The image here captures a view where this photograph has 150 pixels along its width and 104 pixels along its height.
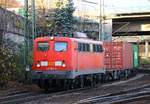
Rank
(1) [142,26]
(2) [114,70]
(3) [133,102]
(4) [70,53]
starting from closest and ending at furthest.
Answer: (3) [133,102], (4) [70,53], (2) [114,70], (1) [142,26]

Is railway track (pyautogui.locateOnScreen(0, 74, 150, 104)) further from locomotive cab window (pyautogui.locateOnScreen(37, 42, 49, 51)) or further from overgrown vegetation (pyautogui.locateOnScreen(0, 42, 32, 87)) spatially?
overgrown vegetation (pyautogui.locateOnScreen(0, 42, 32, 87))

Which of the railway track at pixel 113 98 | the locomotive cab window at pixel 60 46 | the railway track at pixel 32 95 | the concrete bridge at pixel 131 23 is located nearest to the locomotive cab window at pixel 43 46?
the locomotive cab window at pixel 60 46

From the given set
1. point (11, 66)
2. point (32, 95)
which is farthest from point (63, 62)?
point (11, 66)

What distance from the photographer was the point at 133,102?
17859 mm

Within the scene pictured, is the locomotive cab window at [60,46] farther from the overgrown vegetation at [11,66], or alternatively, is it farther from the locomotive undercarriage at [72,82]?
the overgrown vegetation at [11,66]

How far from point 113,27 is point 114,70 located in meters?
34.6

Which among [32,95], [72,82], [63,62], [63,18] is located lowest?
[32,95]

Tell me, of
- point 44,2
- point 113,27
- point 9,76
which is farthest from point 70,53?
point 113,27

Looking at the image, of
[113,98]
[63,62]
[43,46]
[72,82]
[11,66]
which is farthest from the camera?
[11,66]

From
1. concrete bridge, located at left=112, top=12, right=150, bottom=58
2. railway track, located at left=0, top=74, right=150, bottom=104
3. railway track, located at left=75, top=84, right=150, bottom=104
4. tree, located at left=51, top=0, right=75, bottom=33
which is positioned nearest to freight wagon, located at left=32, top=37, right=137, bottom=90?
railway track, located at left=0, top=74, right=150, bottom=104

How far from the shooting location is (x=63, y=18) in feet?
151

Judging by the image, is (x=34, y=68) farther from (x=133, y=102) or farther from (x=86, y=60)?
(x=133, y=102)

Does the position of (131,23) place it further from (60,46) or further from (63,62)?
(63,62)

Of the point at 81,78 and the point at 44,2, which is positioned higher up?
the point at 44,2
